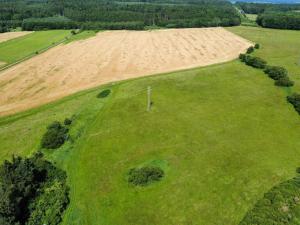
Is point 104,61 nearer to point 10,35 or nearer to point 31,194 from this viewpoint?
point 31,194

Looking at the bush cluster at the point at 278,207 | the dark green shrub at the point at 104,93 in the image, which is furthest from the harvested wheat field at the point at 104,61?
the bush cluster at the point at 278,207

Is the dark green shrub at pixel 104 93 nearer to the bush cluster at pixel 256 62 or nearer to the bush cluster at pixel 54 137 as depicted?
the bush cluster at pixel 54 137

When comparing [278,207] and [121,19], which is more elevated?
[121,19]

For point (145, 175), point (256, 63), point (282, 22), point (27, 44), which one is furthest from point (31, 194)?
point (282, 22)

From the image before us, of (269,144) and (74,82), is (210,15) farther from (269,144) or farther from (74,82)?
(269,144)

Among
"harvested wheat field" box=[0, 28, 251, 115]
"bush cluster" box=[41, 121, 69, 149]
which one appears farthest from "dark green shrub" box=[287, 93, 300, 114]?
"bush cluster" box=[41, 121, 69, 149]

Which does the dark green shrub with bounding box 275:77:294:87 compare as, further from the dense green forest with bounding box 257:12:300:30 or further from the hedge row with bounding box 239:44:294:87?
the dense green forest with bounding box 257:12:300:30

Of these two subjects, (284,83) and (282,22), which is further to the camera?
(282,22)
